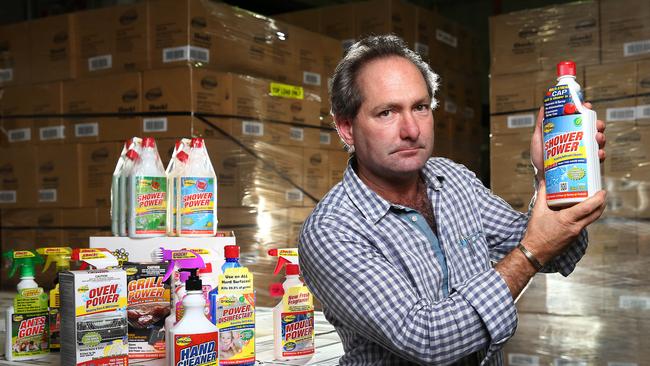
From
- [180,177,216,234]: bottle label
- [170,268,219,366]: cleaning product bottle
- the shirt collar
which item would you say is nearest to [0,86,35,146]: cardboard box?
[180,177,216,234]: bottle label

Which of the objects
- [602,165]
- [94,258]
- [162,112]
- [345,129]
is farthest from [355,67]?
[602,165]

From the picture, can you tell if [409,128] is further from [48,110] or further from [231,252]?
[48,110]

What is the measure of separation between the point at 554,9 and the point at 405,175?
280cm

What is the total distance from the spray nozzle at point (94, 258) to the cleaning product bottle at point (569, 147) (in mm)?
1166

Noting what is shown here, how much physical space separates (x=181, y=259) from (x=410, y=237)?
72cm

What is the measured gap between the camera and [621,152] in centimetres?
396

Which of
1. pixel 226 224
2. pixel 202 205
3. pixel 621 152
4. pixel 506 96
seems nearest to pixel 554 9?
pixel 506 96

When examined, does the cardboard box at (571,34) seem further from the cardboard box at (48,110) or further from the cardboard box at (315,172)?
the cardboard box at (48,110)

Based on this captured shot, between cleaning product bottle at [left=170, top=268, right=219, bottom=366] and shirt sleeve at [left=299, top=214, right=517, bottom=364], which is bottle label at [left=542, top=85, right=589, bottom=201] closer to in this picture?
shirt sleeve at [left=299, top=214, right=517, bottom=364]

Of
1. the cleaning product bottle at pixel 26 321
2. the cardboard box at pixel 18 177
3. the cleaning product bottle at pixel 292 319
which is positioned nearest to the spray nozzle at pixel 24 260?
the cleaning product bottle at pixel 26 321

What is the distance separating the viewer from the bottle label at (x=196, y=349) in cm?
185

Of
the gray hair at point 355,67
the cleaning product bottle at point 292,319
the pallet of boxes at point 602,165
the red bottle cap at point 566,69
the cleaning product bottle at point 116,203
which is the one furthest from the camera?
the pallet of boxes at point 602,165

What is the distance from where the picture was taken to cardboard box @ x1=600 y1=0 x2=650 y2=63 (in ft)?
13.0

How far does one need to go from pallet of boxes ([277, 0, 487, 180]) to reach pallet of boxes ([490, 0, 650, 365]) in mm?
668
